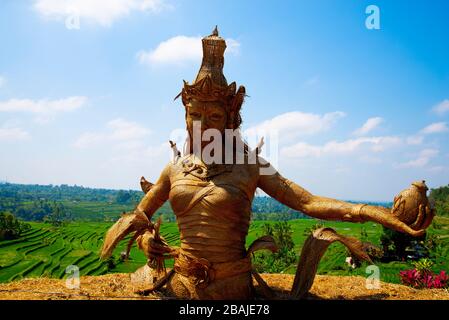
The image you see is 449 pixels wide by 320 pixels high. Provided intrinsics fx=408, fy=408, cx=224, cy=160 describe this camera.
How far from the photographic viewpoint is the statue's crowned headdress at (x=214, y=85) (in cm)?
436

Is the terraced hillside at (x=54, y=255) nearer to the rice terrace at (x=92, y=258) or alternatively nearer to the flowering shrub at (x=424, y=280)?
the rice terrace at (x=92, y=258)

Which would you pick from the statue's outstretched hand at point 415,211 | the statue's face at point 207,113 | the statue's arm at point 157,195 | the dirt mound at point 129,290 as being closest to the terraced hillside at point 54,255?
the dirt mound at point 129,290

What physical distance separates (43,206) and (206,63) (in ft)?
252

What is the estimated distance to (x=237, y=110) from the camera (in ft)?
15.2

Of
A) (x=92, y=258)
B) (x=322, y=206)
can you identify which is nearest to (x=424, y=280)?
(x=322, y=206)

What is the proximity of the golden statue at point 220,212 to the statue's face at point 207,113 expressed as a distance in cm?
1

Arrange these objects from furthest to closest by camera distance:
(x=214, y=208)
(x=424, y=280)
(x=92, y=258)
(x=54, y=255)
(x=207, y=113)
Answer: (x=54, y=255) → (x=92, y=258) → (x=424, y=280) → (x=207, y=113) → (x=214, y=208)

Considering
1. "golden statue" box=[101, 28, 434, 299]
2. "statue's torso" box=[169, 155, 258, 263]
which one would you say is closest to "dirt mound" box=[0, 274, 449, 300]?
"golden statue" box=[101, 28, 434, 299]

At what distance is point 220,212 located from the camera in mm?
4184

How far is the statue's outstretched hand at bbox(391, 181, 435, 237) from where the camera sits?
12.7 feet

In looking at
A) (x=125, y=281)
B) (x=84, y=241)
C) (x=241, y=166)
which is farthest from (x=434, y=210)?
(x=84, y=241)

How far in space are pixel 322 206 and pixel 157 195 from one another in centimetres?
190

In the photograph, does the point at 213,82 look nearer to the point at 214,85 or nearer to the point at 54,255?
the point at 214,85
